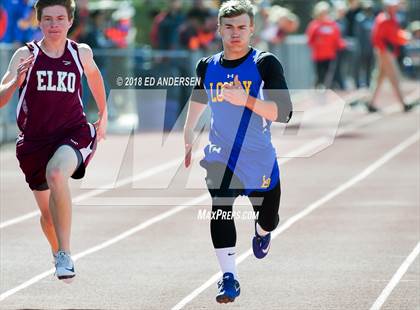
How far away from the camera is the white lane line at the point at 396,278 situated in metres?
8.62

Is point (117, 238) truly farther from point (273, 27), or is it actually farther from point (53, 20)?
point (273, 27)

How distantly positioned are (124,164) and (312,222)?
6026mm

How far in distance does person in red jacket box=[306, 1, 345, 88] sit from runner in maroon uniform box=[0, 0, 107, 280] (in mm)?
18951

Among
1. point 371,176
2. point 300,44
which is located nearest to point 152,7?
point 300,44

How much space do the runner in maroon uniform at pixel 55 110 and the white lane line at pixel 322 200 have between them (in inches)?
43.5

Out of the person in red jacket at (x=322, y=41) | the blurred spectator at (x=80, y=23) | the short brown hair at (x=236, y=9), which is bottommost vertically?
the person in red jacket at (x=322, y=41)

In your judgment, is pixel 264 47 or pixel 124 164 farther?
pixel 264 47

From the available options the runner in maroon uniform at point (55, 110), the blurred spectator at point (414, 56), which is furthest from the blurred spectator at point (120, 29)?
the runner in maroon uniform at point (55, 110)

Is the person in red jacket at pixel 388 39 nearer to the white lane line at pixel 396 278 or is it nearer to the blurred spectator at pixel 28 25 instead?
the blurred spectator at pixel 28 25

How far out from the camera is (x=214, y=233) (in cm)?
824

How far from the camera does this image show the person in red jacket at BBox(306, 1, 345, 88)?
1073 inches

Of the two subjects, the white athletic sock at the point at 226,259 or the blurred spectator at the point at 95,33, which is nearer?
the white athletic sock at the point at 226,259

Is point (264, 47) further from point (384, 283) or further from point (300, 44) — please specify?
Answer: point (384, 283)

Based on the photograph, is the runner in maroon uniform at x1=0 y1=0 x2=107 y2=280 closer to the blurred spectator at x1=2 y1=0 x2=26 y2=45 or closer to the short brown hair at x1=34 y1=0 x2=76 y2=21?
the short brown hair at x1=34 y1=0 x2=76 y2=21
